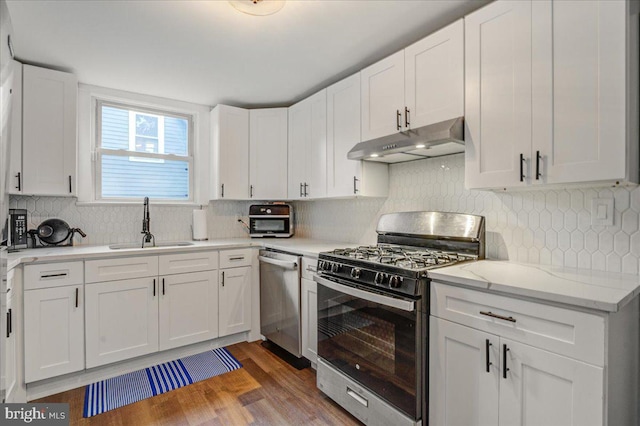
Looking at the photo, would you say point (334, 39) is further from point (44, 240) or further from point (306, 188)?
point (44, 240)

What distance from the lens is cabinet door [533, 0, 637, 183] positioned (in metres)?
1.31

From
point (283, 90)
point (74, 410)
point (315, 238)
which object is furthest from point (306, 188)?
point (74, 410)

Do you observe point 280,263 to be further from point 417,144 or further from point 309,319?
point 417,144

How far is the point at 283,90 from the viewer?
10.3 ft

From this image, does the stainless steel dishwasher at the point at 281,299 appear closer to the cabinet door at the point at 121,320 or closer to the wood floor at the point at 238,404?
the wood floor at the point at 238,404

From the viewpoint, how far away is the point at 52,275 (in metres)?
2.21

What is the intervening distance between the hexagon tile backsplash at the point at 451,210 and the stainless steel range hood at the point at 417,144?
16cm

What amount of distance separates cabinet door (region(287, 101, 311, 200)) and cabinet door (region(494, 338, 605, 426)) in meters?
2.25

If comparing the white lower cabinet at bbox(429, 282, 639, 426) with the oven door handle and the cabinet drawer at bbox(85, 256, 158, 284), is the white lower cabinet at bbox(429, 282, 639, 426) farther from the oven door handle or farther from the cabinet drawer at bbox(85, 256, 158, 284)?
the cabinet drawer at bbox(85, 256, 158, 284)

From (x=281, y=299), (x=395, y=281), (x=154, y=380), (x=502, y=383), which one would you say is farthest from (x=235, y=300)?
(x=502, y=383)

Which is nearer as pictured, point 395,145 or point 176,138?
point 395,145

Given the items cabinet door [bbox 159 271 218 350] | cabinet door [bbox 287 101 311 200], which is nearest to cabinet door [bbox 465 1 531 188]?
cabinet door [bbox 287 101 311 200]

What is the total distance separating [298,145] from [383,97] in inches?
45.6

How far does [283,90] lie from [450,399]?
2789mm
